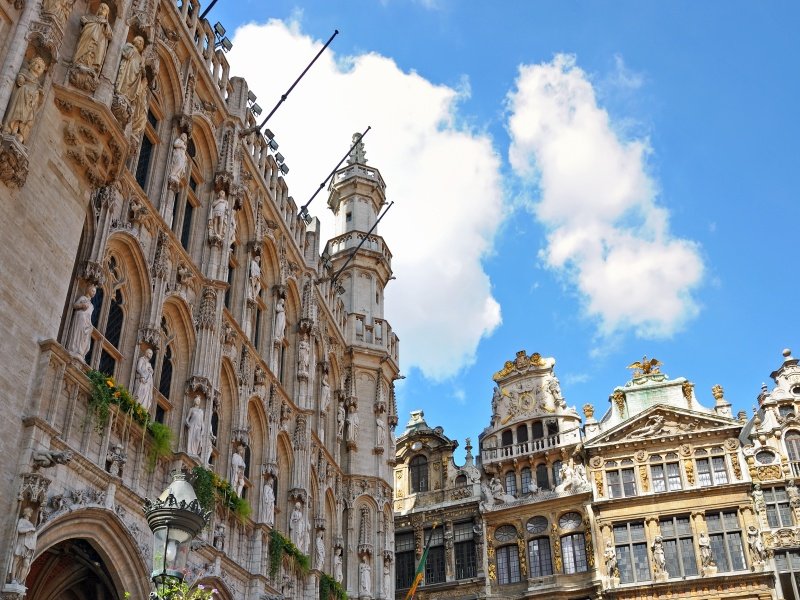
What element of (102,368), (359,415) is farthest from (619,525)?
(102,368)

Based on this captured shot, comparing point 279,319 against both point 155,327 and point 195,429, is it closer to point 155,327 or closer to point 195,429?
point 195,429

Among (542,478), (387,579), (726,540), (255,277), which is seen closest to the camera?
(255,277)

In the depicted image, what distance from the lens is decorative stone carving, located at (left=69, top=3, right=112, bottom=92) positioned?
56.4 feet

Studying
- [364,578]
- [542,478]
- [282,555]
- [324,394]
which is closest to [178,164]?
[282,555]

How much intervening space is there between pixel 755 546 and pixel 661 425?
7033mm

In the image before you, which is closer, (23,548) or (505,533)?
(23,548)

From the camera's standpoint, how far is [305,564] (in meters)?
27.2

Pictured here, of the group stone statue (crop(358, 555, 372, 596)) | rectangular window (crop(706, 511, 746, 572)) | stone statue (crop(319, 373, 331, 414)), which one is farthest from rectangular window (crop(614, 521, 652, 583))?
stone statue (crop(319, 373, 331, 414))

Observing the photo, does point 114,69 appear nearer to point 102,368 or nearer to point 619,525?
point 102,368

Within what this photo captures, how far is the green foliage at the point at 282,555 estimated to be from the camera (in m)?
24.7

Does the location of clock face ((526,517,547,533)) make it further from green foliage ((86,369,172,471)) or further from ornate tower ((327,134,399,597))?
green foliage ((86,369,172,471))

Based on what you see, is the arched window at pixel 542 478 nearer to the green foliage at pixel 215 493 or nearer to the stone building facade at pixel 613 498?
the stone building facade at pixel 613 498

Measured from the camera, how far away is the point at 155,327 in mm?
20266

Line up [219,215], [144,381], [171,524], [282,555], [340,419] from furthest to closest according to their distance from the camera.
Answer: [340,419]
[282,555]
[219,215]
[144,381]
[171,524]
